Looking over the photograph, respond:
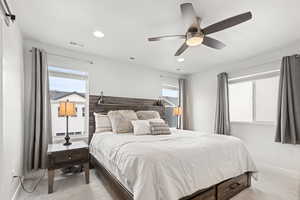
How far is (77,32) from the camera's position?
2498 mm

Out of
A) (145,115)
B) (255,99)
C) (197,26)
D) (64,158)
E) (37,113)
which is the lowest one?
(64,158)

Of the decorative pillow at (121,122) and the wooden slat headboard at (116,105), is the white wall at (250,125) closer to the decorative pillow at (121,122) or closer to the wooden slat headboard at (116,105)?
the wooden slat headboard at (116,105)

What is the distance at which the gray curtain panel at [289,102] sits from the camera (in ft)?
8.87

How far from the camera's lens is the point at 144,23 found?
7.30ft

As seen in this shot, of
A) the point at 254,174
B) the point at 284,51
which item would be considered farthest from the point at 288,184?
the point at 284,51

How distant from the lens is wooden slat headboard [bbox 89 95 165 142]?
3396 mm

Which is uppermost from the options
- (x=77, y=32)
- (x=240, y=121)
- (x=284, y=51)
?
(x=77, y=32)

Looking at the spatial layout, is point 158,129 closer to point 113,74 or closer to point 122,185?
point 122,185

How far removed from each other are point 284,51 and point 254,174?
2590 millimetres

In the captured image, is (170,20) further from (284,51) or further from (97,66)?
(284,51)

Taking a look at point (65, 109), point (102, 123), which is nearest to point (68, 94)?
point (65, 109)

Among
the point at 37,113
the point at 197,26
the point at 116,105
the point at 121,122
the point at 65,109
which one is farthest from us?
the point at 116,105

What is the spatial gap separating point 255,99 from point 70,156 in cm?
431

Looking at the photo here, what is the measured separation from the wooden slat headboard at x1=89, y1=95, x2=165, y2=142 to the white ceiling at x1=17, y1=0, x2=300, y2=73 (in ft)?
3.83
